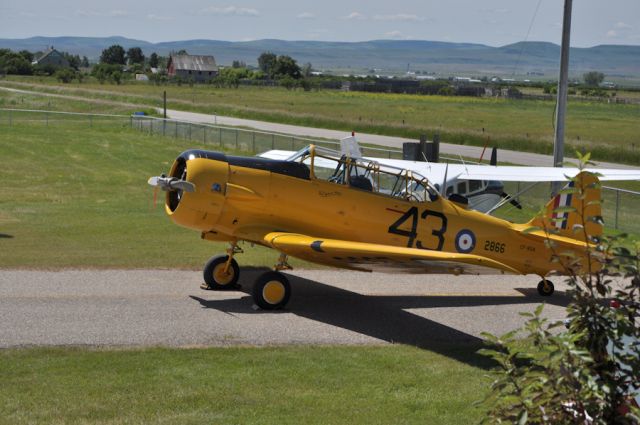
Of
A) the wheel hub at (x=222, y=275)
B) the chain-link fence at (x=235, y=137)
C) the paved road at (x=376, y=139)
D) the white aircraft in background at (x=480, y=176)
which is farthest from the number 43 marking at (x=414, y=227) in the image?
the paved road at (x=376, y=139)

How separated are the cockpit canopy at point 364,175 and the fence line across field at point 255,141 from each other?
10098mm

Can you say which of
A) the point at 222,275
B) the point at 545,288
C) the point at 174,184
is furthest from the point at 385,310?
the point at 174,184

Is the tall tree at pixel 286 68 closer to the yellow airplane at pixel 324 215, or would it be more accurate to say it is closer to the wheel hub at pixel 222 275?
the wheel hub at pixel 222 275

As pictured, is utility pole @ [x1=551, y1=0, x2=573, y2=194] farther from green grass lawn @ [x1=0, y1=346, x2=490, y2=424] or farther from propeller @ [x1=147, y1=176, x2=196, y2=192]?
green grass lawn @ [x1=0, y1=346, x2=490, y2=424]

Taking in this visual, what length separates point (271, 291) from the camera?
1403cm

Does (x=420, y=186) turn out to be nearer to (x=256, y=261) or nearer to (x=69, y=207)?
(x=256, y=261)

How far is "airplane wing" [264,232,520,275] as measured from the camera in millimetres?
11966

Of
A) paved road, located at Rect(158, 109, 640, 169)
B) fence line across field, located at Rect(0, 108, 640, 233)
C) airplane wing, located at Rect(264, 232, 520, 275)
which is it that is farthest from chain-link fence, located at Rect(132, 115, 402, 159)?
airplane wing, located at Rect(264, 232, 520, 275)

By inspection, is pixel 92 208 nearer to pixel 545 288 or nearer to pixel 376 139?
pixel 545 288

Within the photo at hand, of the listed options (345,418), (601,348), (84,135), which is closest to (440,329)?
(345,418)

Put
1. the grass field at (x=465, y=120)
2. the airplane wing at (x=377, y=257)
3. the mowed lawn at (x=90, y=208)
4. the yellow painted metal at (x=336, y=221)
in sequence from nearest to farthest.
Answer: the airplane wing at (x=377, y=257)
the yellow painted metal at (x=336, y=221)
the mowed lawn at (x=90, y=208)
the grass field at (x=465, y=120)

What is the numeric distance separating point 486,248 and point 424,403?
17.9 feet

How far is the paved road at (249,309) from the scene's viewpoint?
40.9 feet

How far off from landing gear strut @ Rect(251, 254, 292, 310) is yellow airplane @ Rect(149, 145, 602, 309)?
0.05ft
